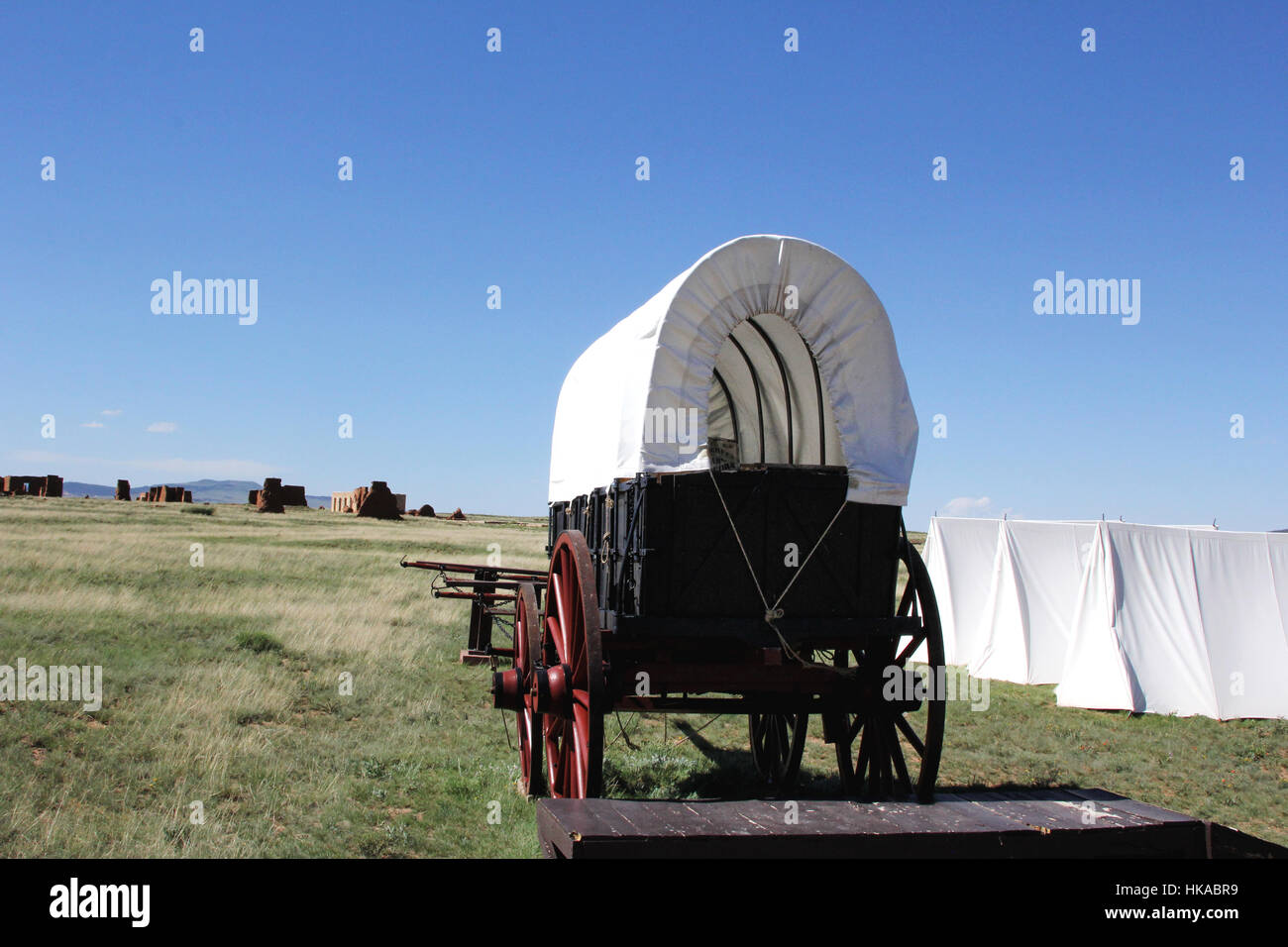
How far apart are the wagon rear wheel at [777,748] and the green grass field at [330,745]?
21 centimetres

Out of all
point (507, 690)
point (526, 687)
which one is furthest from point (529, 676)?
point (507, 690)

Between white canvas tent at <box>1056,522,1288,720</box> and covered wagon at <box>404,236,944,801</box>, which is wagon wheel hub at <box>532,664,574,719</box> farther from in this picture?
white canvas tent at <box>1056,522,1288,720</box>

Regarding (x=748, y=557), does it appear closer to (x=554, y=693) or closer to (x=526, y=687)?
(x=554, y=693)

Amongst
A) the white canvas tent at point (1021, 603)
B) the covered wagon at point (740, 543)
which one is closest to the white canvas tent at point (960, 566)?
the white canvas tent at point (1021, 603)

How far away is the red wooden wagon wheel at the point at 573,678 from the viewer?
4645mm

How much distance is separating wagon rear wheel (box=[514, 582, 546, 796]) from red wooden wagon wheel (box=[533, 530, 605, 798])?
0.19 m

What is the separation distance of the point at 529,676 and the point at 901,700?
98.2 inches

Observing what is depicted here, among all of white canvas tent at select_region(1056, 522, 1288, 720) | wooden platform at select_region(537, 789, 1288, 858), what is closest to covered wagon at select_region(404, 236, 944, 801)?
wooden platform at select_region(537, 789, 1288, 858)

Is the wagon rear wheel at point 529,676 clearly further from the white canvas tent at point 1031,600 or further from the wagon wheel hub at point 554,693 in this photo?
the white canvas tent at point 1031,600

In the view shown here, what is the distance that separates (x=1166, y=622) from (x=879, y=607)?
919 cm

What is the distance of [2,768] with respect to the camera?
21.2ft

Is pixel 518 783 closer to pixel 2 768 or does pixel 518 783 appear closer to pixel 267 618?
pixel 2 768

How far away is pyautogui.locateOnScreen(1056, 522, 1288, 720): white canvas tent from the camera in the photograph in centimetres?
1202
